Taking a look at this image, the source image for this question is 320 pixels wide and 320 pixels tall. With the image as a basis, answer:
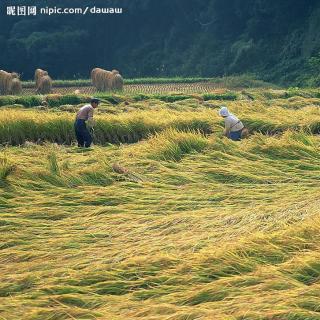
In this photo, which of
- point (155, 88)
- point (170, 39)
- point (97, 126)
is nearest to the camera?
point (97, 126)

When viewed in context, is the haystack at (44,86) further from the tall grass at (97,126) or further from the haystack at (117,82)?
the tall grass at (97,126)

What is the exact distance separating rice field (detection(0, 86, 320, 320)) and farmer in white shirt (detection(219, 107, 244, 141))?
3.35 ft

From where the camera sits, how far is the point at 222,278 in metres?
3.48

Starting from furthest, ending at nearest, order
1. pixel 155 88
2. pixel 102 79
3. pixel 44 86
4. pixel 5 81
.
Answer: pixel 155 88
pixel 102 79
pixel 44 86
pixel 5 81

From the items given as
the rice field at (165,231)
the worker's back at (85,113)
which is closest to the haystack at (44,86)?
the worker's back at (85,113)

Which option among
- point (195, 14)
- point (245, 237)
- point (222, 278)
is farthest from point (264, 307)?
point (195, 14)

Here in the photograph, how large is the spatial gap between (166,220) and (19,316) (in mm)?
1440

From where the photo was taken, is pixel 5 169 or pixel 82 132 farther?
pixel 82 132

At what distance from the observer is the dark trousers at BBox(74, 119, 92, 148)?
8.55 metres

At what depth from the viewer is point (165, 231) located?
4391mm

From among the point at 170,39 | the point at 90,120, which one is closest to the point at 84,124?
the point at 90,120

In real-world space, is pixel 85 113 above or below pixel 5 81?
above

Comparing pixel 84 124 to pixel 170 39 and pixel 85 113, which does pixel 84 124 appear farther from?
pixel 170 39

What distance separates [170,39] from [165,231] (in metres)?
25.5
